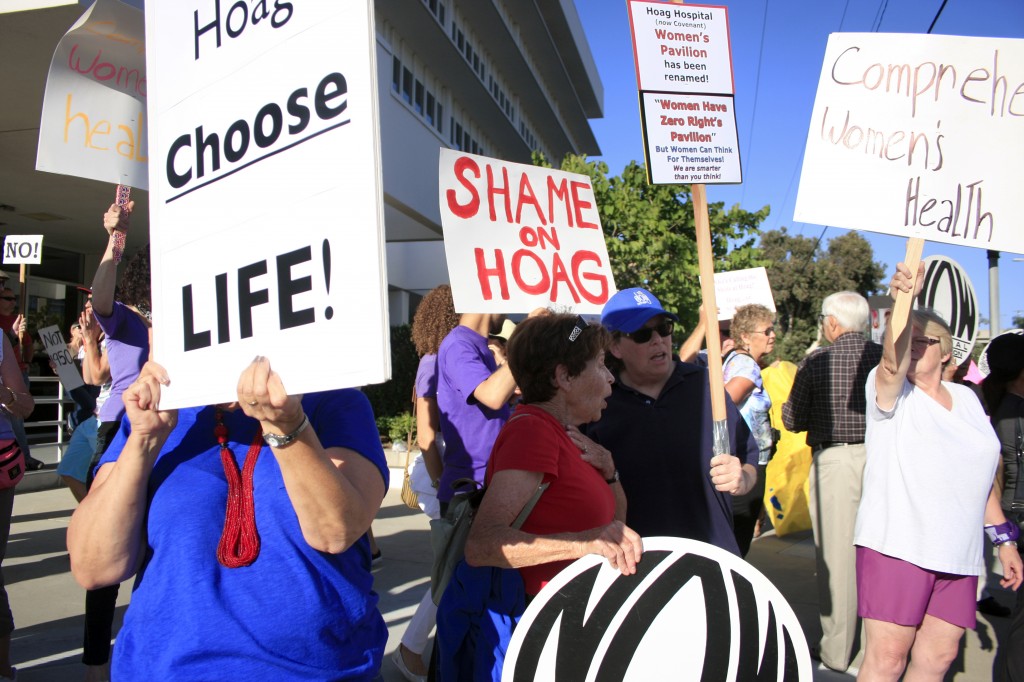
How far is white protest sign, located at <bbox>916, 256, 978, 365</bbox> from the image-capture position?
5.95 metres

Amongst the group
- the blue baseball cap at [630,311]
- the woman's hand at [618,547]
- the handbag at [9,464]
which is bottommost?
the woman's hand at [618,547]

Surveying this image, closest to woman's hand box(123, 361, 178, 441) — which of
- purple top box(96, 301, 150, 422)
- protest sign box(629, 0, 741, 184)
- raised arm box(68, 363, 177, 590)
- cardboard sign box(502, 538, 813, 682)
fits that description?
raised arm box(68, 363, 177, 590)

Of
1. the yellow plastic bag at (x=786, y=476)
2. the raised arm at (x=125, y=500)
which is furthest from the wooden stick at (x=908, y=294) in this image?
the yellow plastic bag at (x=786, y=476)

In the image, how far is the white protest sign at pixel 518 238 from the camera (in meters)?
3.55

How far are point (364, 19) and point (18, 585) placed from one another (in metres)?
5.60

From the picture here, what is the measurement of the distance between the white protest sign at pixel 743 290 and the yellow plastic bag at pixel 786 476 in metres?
0.76

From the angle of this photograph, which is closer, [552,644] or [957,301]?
[552,644]

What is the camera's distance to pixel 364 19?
1.36 meters

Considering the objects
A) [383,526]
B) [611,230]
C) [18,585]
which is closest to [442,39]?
[611,230]

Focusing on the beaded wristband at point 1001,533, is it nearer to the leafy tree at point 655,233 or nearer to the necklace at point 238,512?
the necklace at point 238,512

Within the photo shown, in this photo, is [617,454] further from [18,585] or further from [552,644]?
[18,585]

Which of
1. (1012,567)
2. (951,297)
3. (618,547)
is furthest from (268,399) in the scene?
(951,297)

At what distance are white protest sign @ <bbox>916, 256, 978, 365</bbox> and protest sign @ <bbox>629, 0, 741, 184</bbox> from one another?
4.07 metres

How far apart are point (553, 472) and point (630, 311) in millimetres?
1039
